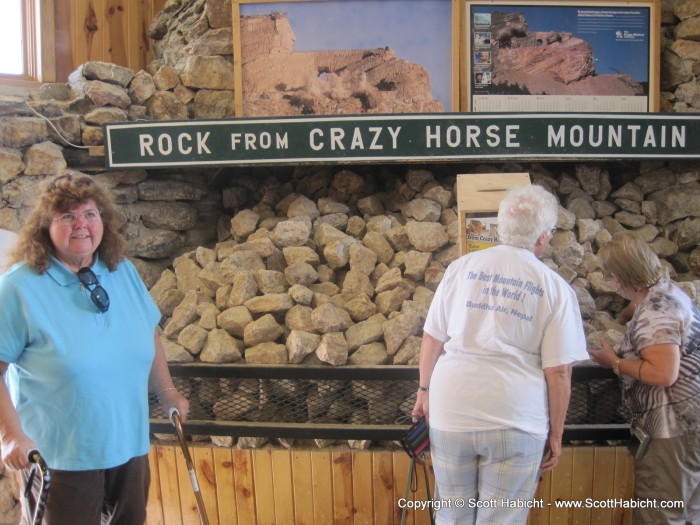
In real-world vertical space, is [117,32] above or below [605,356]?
above

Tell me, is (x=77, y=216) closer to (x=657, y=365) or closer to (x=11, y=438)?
(x=11, y=438)

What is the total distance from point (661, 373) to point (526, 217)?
0.69m

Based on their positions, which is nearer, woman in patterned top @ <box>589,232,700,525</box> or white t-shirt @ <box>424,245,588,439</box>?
white t-shirt @ <box>424,245,588,439</box>

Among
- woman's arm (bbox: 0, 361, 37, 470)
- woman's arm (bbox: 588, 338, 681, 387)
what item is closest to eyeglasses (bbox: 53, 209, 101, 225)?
woman's arm (bbox: 0, 361, 37, 470)

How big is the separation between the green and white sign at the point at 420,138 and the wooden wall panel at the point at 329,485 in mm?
1399

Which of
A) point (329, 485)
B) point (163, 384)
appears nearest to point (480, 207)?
point (329, 485)

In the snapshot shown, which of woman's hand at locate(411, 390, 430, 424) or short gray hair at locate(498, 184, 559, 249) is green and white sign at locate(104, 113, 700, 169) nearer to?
short gray hair at locate(498, 184, 559, 249)

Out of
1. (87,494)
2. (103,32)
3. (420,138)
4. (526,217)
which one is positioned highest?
(103,32)

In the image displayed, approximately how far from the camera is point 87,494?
170 centimetres

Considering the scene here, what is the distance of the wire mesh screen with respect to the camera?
232 centimetres

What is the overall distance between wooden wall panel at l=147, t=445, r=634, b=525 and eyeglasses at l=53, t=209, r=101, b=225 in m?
1.15

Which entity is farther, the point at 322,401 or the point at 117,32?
the point at 117,32

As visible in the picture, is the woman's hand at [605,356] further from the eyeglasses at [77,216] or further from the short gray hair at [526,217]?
the eyeglasses at [77,216]

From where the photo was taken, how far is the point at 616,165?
135 inches
